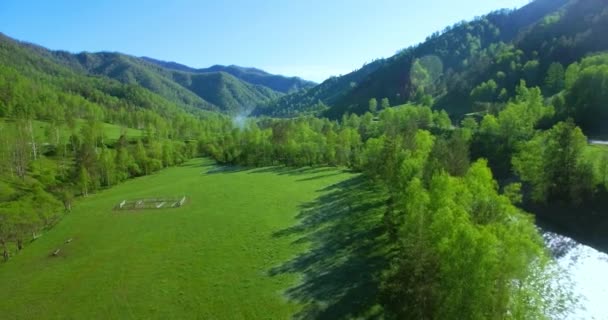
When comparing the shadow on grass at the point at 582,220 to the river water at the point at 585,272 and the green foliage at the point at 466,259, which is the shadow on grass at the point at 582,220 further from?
the green foliage at the point at 466,259

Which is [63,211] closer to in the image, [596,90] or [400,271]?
[400,271]

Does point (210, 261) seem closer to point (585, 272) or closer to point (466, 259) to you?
point (466, 259)

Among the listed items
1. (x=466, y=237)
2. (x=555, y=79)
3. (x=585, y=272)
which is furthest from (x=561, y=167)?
(x=555, y=79)

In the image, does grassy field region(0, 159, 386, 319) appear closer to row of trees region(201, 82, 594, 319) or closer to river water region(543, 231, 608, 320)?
row of trees region(201, 82, 594, 319)

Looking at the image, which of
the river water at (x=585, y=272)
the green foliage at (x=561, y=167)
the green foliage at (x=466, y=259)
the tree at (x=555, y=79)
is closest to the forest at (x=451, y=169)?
the green foliage at (x=466, y=259)

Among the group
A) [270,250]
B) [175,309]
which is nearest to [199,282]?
[175,309]

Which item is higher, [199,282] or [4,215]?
[4,215]

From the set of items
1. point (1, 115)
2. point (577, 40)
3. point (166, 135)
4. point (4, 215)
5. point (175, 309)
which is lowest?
point (175, 309)
